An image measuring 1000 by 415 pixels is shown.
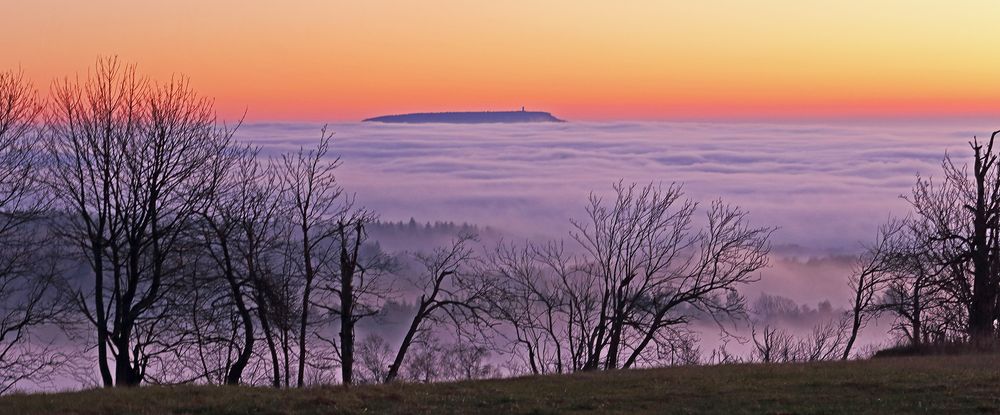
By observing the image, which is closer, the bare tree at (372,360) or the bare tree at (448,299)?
the bare tree at (448,299)

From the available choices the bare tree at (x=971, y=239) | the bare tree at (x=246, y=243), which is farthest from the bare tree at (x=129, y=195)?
the bare tree at (x=971, y=239)

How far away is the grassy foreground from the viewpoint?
14789mm

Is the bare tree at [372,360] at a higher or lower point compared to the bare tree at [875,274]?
lower

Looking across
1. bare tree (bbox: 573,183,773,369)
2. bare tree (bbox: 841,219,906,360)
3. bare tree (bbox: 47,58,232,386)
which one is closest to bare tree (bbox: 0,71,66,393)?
bare tree (bbox: 47,58,232,386)

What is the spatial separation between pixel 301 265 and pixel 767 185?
406 ft

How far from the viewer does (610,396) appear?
643 inches

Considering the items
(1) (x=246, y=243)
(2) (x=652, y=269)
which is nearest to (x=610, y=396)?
(1) (x=246, y=243)

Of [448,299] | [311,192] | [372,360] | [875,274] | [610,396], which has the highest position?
[311,192]

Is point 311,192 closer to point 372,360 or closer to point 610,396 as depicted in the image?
point 372,360

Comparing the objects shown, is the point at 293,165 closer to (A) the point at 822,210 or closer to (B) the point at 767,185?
(A) the point at 822,210

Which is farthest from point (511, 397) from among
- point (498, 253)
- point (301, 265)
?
point (498, 253)

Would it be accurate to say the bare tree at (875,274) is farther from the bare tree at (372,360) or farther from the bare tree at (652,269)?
the bare tree at (372,360)

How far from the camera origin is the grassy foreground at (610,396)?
14.8 metres

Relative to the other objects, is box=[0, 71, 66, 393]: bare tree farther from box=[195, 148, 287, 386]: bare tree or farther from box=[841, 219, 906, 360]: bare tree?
box=[841, 219, 906, 360]: bare tree
